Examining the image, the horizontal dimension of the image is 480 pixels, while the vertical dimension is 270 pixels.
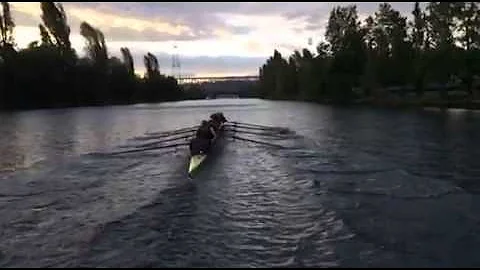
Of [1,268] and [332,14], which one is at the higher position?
[332,14]

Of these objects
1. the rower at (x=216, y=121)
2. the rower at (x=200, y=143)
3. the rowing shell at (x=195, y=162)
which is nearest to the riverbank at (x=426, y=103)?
the rower at (x=216, y=121)

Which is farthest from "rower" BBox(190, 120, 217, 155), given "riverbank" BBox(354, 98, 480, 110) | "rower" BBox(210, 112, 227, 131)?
"riverbank" BBox(354, 98, 480, 110)

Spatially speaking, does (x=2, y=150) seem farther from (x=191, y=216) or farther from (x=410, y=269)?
(x=410, y=269)

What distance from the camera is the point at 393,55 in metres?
81.2

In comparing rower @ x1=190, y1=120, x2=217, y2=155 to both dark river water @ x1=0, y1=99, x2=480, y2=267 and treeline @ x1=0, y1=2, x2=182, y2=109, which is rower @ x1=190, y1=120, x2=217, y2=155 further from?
treeline @ x1=0, y1=2, x2=182, y2=109

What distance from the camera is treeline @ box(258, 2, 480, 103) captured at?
197 ft

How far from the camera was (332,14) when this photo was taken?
3875 inches

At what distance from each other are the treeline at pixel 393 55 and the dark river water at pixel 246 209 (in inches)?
1622

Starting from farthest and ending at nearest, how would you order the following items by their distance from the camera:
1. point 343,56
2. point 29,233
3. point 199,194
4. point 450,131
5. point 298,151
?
point 343,56, point 450,131, point 298,151, point 199,194, point 29,233

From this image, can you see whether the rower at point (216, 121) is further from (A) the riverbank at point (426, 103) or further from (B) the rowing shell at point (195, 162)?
(A) the riverbank at point (426, 103)

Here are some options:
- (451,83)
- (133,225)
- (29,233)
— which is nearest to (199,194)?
(133,225)

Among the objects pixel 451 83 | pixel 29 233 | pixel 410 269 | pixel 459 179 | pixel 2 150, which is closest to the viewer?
pixel 410 269

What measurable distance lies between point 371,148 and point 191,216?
44.6 feet

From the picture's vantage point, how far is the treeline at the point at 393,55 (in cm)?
6003
